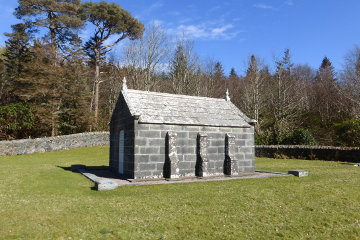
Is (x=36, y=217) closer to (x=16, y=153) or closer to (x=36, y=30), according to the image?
(x=16, y=153)

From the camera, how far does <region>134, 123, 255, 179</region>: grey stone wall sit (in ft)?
45.4

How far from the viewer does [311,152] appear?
82.9ft

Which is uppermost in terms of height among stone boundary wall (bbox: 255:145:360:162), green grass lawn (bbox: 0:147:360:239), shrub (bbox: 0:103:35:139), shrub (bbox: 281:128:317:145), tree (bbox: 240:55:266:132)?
tree (bbox: 240:55:266:132)

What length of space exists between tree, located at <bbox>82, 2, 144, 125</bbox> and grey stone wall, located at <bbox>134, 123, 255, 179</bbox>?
2297cm

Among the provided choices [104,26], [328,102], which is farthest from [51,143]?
[328,102]

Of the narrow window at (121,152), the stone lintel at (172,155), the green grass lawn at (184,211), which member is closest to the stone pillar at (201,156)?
the stone lintel at (172,155)

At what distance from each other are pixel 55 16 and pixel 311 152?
33.8m

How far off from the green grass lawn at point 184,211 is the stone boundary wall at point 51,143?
16.2 metres

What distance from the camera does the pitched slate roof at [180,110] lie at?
1456 cm

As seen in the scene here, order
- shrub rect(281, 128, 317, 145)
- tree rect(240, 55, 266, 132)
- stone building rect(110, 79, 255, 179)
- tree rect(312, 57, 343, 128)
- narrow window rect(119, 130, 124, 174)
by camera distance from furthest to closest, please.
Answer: tree rect(312, 57, 343, 128) < tree rect(240, 55, 266, 132) < shrub rect(281, 128, 317, 145) < narrow window rect(119, 130, 124, 174) < stone building rect(110, 79, 255, 179)

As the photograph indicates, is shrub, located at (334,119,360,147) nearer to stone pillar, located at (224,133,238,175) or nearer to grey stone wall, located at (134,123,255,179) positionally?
grey stone wall, located at (134,123,255,179)

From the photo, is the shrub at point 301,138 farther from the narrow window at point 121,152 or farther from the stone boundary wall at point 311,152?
the narrow window at point 121,152

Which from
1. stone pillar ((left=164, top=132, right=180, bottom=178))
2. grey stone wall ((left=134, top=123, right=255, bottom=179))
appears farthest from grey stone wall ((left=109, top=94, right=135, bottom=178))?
stone pillar ((left=164, top=132, right=180, bottom=178))

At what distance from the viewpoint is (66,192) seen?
1079 centimetres
